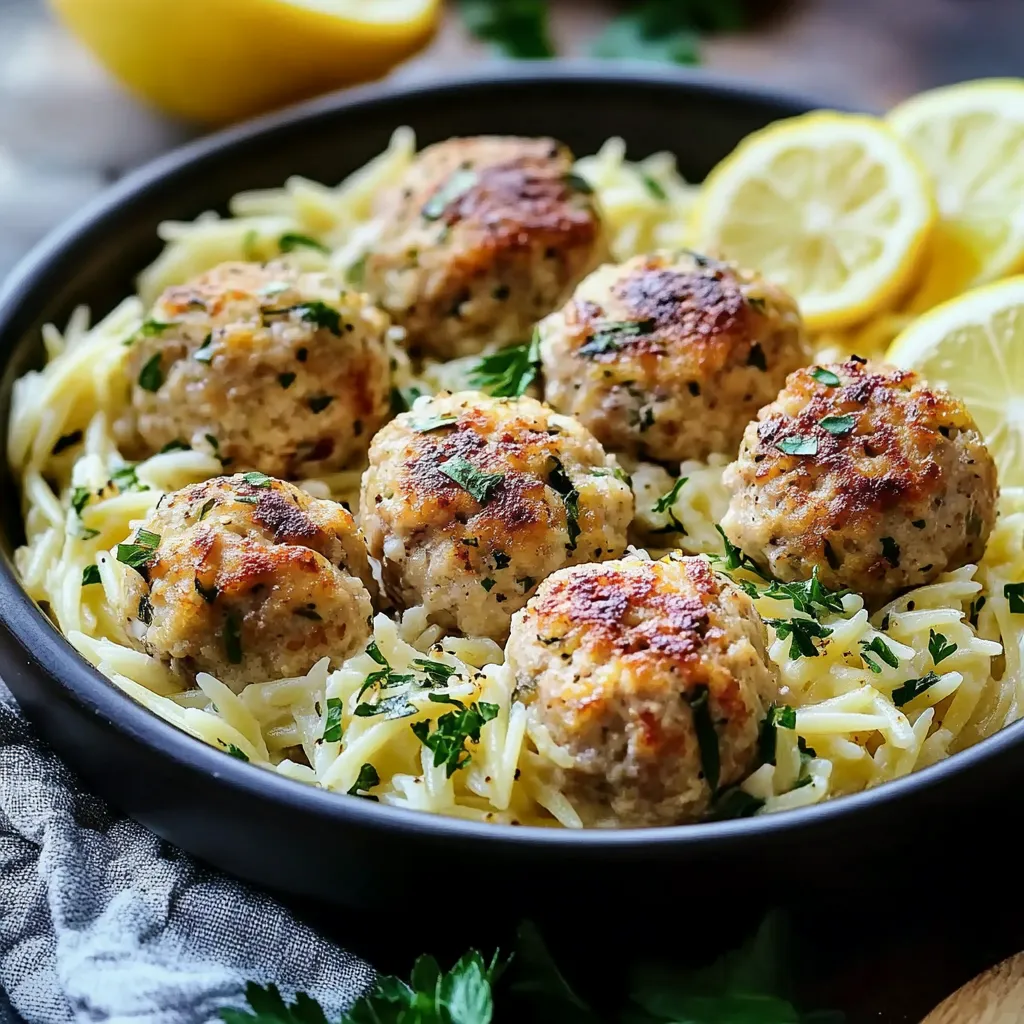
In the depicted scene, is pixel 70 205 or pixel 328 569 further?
pixel 70 205

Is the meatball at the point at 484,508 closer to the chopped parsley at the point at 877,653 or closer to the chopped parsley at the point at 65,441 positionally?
the chopped parsley at the point at 877,653

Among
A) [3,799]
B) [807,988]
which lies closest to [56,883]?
[3,799]

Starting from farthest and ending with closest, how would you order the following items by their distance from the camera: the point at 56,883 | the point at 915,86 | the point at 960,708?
the point at 915,86
the point at 960,708
the point at 56,883

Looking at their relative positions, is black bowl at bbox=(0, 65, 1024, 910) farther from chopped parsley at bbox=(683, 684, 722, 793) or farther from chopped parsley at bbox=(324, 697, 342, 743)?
chopped parsley at bbox=(324, 697, 342, 743)

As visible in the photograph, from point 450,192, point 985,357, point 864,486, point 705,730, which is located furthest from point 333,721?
point 985,357

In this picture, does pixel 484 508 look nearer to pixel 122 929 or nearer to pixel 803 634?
pixel 803 634

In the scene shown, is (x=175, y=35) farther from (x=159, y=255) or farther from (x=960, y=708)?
(x=960, y=708)

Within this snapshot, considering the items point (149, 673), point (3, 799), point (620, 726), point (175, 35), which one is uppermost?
point (175, 35)
